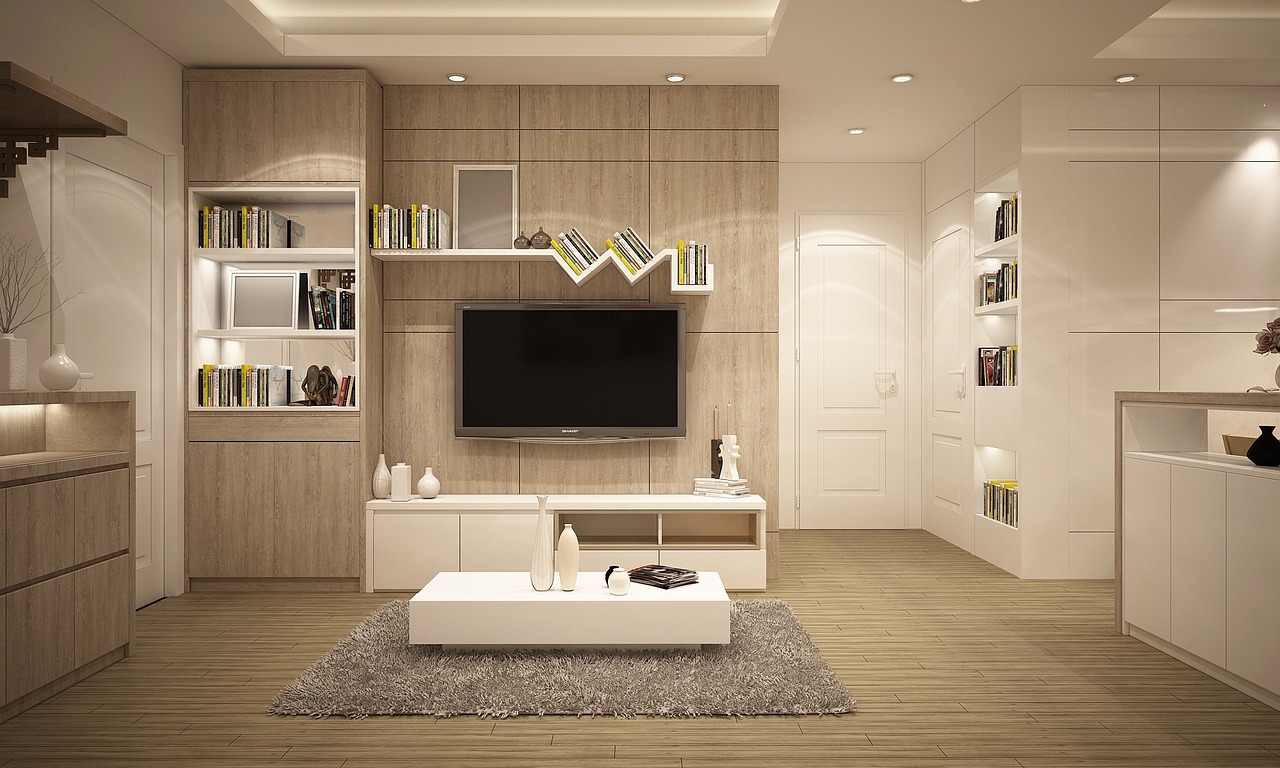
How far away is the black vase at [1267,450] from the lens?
3080mm

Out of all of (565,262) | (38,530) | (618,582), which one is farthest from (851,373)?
(38,530)

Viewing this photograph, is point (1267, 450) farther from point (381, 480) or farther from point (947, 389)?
point (381, 480)

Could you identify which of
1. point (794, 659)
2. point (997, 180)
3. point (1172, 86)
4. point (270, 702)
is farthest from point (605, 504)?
point (1172, 86)

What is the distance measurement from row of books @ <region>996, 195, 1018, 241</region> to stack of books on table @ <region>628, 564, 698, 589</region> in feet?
9.92

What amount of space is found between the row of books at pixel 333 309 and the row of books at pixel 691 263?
1.81 metres

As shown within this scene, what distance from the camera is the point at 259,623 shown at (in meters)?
4.08

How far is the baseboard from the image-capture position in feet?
15.4

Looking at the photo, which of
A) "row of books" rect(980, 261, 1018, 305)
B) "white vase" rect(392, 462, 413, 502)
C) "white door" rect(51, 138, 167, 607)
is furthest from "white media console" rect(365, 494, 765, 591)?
"row of books" rect(980, 261, 1018, 305)

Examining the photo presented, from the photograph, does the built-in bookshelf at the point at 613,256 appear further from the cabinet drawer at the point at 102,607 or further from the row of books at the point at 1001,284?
the cabinet drawer at the point at 102,607

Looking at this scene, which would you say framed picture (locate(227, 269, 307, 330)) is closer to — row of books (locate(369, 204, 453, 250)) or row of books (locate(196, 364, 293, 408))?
row of books (locate(196, 364, 293, 408))

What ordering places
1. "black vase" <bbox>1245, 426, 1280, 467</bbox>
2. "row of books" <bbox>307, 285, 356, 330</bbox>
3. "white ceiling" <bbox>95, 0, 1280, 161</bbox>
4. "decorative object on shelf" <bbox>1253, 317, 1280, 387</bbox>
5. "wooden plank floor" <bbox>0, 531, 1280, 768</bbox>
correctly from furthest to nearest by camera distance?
"row of books" <bbox>307, 285, 356, 330</bbox>, "white ceiling" <bbox>95, 0, 1280, 161</bbox>, "decorative object on shelf" <bbox>1253, 317, 1280, 387</bbox>, "black vase" <bbox>1245, 426, 1280, 467</bbox>, "wooden plank floor" <bbox>0, 531, 1280, 768</bbox>

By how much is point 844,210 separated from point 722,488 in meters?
A: 3.10

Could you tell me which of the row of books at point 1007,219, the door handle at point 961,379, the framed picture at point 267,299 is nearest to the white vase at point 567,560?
the framed picture at point 267,299

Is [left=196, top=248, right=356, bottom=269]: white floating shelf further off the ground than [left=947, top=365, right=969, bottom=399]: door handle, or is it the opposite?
[left=196, top=248, right=356, bottom=269]: white floating shelf
